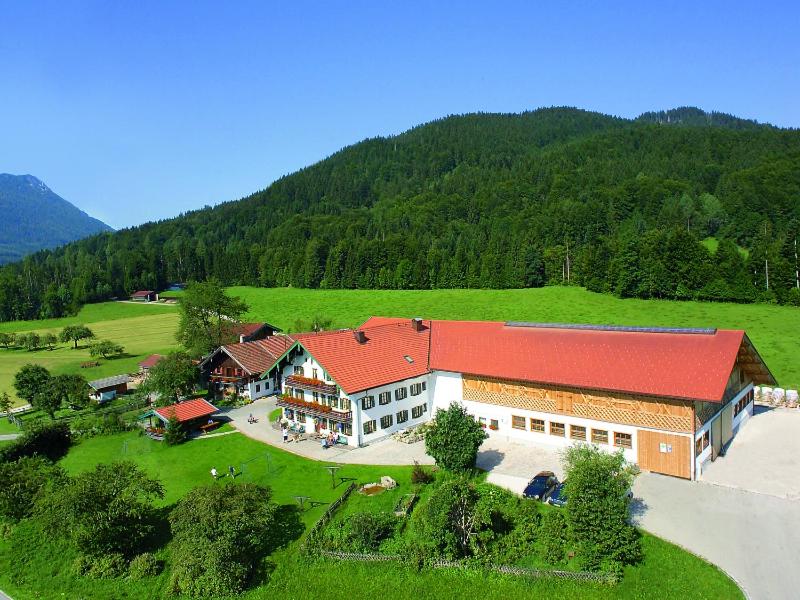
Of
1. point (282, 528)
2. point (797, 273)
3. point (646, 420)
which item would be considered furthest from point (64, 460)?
point (797, 273)

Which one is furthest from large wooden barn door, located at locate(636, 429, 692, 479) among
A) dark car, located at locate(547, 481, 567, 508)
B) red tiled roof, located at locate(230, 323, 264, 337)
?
red tiled roof, located at locate(230, 323, 264, 337)

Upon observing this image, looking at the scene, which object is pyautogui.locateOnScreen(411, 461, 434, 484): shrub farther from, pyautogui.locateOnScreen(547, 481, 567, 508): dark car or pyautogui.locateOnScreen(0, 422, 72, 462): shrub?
pyautogui.locateOnScreen(0, 422, 72, 462): shrub

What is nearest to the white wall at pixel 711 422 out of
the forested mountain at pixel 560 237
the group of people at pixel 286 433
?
the group of people at pixel 286 433

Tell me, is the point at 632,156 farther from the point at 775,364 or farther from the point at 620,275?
the point at 775,364

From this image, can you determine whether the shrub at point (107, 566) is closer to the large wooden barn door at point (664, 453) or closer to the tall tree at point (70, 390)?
Answer: the large wooden barn door at point (664, 453)

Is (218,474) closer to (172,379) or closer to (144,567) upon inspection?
(144,567)

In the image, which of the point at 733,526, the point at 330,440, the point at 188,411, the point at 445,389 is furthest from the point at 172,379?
the point at 733,526
